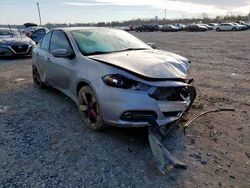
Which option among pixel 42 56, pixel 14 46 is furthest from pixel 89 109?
pixel 14 46

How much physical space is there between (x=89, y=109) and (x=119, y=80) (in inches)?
35.0

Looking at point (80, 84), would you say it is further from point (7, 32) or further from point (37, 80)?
point (7, 32)

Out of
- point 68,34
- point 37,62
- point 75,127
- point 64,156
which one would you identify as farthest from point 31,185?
point 37,62

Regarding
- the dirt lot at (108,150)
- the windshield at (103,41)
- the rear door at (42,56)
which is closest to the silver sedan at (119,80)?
the windshield at (103,41)

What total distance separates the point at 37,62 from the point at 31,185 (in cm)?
425

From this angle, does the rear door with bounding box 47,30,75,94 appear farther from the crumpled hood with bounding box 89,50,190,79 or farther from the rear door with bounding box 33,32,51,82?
the crumpled hood with bounding box 89,50,190,79

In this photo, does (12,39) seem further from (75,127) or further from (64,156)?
(64,156)

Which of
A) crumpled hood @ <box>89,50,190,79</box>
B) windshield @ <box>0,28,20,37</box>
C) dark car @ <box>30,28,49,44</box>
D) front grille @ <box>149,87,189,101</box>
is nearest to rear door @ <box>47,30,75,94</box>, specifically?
crumpled hood @ <box>89,50,190,79</box>

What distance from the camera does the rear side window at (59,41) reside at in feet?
17.1

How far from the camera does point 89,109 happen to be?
14.5 ft

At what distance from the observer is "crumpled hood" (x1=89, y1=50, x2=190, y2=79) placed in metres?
3.83

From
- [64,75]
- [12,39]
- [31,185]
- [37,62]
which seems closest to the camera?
[31,185]

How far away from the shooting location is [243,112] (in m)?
5.17

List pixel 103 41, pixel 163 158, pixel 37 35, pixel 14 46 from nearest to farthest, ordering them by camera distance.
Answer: pixel 163 158 → pixel 103 41 → pixel 14 46 → pixel 37 35
